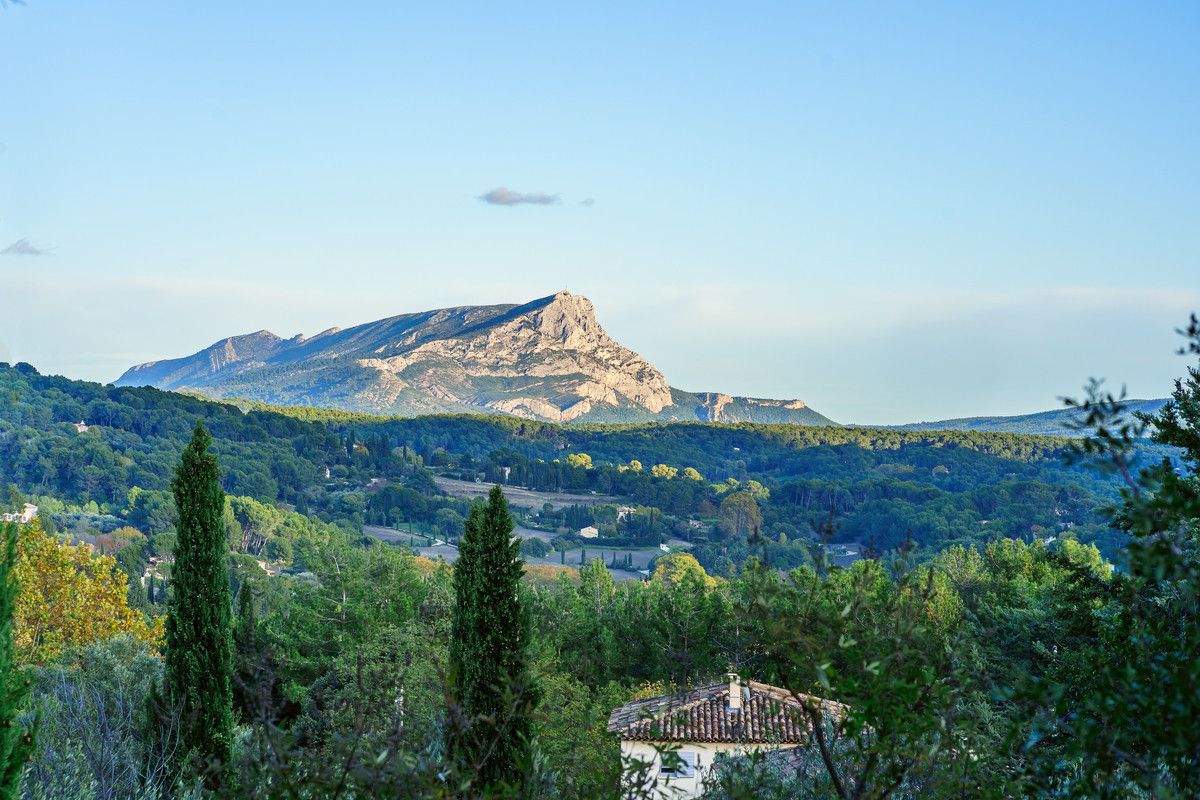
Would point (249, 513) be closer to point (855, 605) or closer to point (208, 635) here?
point (208, 635)

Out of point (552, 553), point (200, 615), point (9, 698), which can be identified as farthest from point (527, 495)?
point (9, 698)

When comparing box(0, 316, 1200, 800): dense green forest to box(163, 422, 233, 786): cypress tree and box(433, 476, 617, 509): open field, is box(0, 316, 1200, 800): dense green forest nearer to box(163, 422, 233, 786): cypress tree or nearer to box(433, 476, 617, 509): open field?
box(163, 422, 233, 786): cypress tree

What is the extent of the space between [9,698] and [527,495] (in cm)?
13967

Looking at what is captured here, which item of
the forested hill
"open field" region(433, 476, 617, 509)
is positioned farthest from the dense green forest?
"open field" region(433, 476, 617, 509)

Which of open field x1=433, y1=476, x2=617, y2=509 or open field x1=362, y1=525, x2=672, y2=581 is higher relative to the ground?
open field x1=433, y1=476, x2=617, y2=509

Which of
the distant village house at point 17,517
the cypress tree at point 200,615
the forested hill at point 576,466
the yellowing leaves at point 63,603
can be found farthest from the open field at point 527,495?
the cypress tree at point 200,615

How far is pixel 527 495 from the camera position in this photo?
477 feet

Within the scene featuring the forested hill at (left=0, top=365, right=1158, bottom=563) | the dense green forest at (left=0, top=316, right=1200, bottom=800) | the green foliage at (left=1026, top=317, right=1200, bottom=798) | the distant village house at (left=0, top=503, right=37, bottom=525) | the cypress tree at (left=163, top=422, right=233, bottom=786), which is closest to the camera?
the green foliage at (left=1026, top=317, right=1200, bottom=798)

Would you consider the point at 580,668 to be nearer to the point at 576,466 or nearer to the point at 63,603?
the point at 63,603

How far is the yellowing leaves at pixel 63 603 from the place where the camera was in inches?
778

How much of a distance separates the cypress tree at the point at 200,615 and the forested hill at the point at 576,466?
7400cm

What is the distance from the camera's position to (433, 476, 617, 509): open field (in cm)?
13650

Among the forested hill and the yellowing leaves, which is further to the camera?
the forested hill

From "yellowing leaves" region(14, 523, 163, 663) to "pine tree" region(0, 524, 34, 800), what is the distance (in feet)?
47.3
